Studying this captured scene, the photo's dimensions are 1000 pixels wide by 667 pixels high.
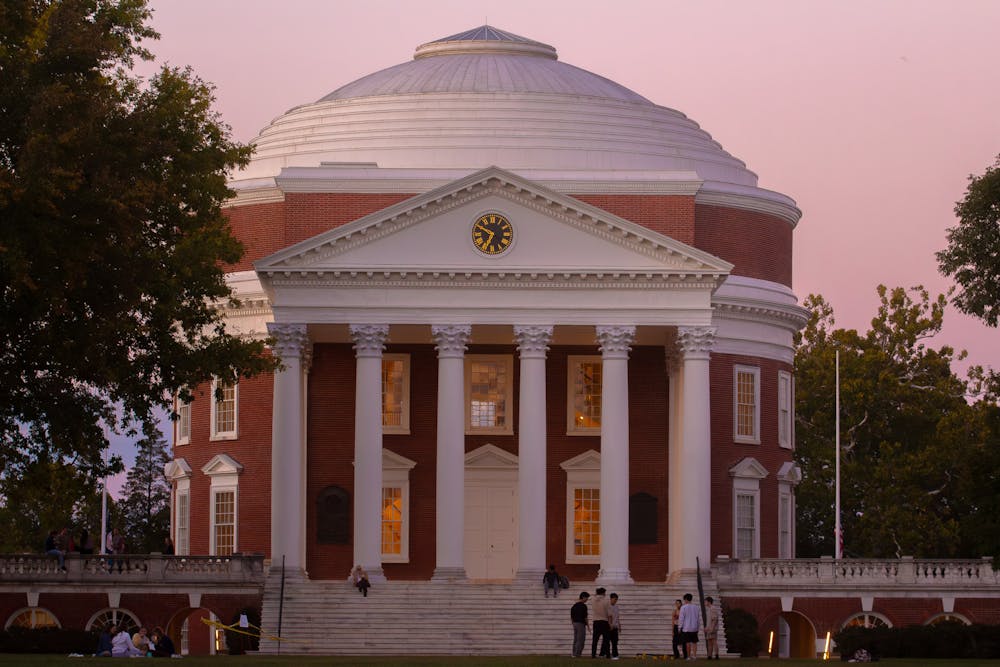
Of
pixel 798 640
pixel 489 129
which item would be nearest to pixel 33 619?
pixel 489 129

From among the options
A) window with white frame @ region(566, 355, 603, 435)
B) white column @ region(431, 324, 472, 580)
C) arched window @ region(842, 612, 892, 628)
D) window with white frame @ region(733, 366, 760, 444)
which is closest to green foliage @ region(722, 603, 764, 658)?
arched window @ region(842, 612, 892, 628)

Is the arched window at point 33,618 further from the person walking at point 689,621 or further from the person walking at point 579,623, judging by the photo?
the person walking at point 689,621

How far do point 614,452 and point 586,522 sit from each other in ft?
22.5

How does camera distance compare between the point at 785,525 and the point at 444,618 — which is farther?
the point at 785,525

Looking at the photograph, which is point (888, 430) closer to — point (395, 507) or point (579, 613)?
point (395, 507)

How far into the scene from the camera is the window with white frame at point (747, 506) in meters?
75.8

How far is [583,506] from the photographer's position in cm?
7325

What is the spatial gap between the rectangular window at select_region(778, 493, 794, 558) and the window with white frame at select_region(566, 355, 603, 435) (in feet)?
29.6

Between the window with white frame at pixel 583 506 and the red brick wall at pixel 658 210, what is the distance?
7693 millimetres

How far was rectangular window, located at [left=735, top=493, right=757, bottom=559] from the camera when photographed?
7594cm

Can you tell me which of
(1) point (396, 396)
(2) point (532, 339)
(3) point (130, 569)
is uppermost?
(2) point (532, 339)

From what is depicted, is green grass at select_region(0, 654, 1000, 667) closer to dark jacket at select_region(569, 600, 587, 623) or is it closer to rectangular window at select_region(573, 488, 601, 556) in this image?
dark jacket at select_region(569, 600, 587, 623)

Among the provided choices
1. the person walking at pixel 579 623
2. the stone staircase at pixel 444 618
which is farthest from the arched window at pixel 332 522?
the person walking at pixel 579 623

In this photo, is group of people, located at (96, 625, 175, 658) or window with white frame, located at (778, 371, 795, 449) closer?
group of people, located at (96, 625, 175, 658)
